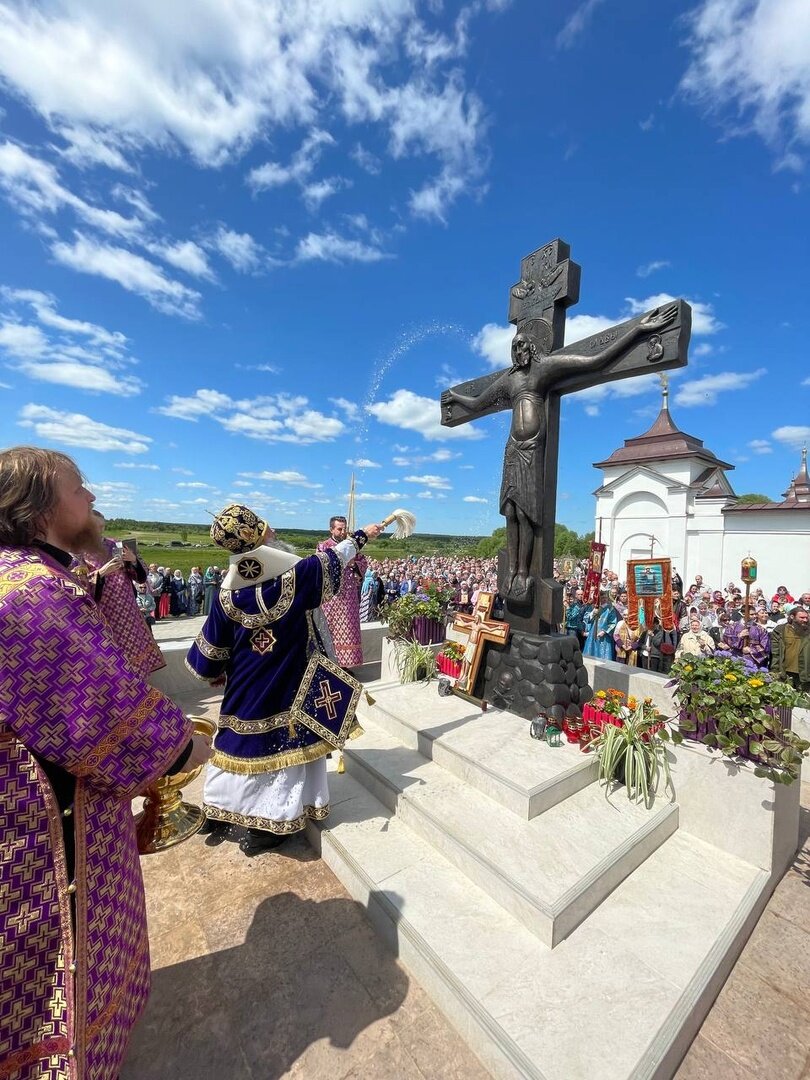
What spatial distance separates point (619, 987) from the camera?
2260mm

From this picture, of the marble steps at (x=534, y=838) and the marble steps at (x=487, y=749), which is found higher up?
the marble steps at (x=487, y=749)

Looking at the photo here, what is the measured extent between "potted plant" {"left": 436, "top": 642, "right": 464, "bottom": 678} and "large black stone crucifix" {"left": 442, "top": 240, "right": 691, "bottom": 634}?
1003 mm

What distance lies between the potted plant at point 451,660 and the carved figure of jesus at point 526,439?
1.24 meters

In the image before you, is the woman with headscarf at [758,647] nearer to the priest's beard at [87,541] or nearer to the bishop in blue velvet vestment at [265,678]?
the bishop in blue velvet vestment at [265,678]

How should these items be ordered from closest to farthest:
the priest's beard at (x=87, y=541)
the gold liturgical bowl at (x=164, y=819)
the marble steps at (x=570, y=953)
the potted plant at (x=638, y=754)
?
the priest's beard at (x=87, y=541)
the gold liturgical bowl at (x=164, y=819)
the marble steps at (x=570, y=953)
the potted plant at (x=638, y=754)

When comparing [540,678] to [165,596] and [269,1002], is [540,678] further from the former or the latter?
[165,596]

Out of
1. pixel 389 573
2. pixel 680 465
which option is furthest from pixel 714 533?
pixel 389 573

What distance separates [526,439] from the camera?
16.8 ft

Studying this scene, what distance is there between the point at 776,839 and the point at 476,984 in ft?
7.99

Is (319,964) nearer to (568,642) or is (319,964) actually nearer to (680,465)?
(568,642)

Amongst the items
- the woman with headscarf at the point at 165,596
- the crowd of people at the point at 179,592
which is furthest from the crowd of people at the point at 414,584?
the woman with headscarf at the point at 165,596

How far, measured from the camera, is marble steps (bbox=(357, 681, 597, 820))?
11.3 feet

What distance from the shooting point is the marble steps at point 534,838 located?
8.64ft

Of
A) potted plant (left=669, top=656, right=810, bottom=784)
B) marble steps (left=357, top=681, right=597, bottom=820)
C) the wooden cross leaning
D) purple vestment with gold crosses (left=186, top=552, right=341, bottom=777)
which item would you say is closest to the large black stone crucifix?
the wooden cross leaning
